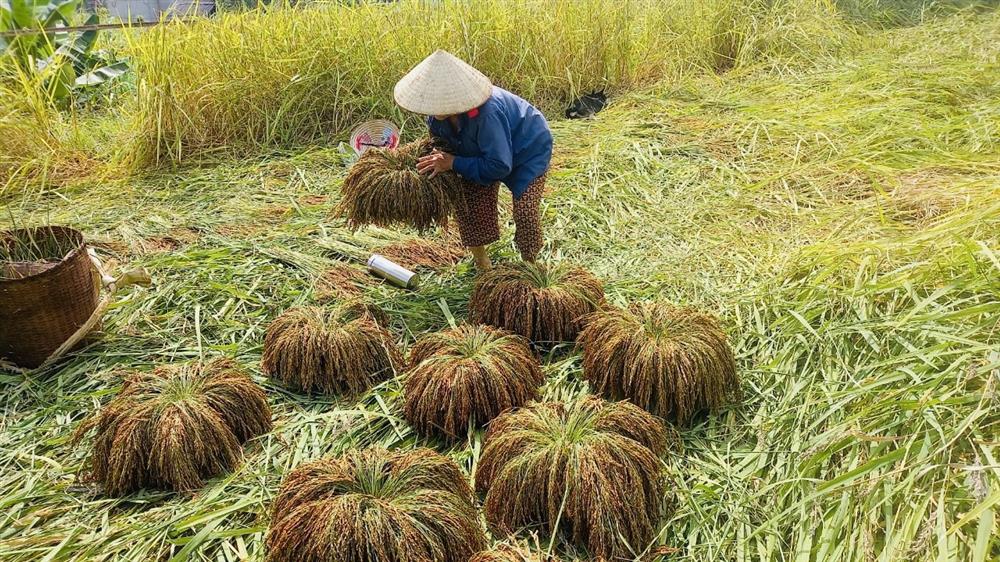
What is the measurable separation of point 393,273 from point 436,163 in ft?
2.11

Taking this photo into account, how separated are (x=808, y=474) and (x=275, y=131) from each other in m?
4.79

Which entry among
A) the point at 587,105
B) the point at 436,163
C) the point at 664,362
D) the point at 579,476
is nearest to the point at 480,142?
the point at 436,163

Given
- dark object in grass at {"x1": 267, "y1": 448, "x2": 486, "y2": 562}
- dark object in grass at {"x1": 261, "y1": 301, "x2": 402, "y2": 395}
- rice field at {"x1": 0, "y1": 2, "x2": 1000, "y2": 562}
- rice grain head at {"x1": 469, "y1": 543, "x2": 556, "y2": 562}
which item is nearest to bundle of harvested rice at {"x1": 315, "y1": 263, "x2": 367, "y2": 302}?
rice field at {"x1": 0, "y1": 2, "x2": 1000, "y2": 562}

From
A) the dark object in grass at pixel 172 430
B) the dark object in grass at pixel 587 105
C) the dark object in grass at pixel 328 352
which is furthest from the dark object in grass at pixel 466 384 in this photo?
the dark object in grass at pixel 587 105

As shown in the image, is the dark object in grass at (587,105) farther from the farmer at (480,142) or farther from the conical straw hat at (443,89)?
the conical straw hat at (443,89)

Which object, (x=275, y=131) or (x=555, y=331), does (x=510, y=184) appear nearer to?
(x=555, y=331)

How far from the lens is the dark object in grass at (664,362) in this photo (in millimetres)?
2502

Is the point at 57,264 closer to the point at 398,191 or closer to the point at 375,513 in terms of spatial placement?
the point at 398,191

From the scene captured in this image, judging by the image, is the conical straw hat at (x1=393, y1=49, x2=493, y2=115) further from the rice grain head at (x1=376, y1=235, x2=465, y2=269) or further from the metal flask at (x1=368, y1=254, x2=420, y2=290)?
the rice grain head at (x1=376, y1=235, x2=465, y2=269)

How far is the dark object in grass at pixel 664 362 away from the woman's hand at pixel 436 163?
3.68 feet

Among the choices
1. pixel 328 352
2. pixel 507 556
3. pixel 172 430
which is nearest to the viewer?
pixel 507 556

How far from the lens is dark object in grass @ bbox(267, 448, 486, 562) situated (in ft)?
6.07

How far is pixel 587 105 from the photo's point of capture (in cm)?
655

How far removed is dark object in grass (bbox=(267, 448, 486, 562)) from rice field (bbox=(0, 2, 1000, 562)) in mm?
247
